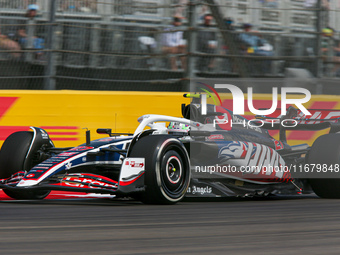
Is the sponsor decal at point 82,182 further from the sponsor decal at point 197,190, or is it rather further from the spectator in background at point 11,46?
the spectator in background at point 11,46

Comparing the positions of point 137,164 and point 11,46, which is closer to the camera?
point 137,164

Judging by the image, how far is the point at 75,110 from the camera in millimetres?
8461

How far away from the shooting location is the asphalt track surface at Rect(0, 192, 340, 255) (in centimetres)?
333

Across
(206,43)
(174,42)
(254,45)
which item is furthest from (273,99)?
(174,42)

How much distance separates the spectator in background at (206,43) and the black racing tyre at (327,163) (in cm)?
256

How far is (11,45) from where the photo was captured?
343 inches

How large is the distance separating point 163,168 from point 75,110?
3.14m

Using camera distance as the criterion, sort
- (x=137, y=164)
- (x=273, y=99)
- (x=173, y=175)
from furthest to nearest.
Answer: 1. (x=273, y=99)
2. (x=173, y=175)
3. (x=137, y=164)

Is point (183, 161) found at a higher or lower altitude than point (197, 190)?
higher

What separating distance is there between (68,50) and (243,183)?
3.56m

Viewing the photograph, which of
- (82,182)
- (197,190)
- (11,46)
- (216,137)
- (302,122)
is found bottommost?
(197,190)

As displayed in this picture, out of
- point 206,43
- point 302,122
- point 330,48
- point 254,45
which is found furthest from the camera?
point 330,48

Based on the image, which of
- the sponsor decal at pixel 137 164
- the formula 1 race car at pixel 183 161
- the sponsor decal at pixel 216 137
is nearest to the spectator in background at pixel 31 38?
the formula 1 race car at pixel 183 161

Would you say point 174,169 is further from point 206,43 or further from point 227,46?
point 227,46
